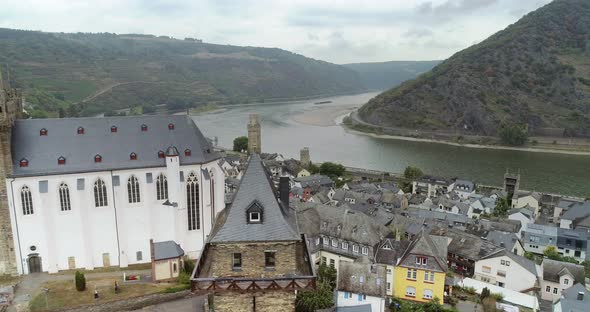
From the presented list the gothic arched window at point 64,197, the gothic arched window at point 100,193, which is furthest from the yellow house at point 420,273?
the gothic arched window at point 64,197

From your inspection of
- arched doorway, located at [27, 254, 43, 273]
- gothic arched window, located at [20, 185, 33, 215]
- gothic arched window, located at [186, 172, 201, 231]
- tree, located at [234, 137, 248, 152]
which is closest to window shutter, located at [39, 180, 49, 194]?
gothic arched window, located at [20, 185, 33, 215]

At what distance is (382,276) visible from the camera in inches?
1101

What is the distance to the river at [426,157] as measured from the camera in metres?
86.1

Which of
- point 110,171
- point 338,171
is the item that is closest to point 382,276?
point 110,171

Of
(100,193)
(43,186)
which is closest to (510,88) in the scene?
(100,193)

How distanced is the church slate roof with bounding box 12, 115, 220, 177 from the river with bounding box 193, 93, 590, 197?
66.5m

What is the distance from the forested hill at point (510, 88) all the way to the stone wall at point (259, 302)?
5267 inches

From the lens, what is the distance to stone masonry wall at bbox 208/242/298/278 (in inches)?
578

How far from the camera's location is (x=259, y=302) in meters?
14.7

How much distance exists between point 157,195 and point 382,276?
1872 cm

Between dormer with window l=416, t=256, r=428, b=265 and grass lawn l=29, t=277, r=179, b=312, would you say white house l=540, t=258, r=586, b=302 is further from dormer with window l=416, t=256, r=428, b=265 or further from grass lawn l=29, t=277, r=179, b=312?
grass lawn l=29, t=277, r=179, b=312

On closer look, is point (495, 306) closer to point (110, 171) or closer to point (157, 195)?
point (157, 195)

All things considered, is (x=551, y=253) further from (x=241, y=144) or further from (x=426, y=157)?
(x=241, y=144)

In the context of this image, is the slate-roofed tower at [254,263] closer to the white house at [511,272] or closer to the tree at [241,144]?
the white house at [511,272]
